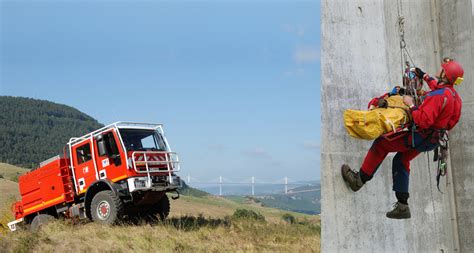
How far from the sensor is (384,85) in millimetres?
5137

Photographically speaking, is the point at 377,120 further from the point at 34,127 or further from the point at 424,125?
the point at 34,127

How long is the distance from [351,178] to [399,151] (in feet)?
2.02

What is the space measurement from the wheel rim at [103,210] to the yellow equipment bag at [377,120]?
7.68 m

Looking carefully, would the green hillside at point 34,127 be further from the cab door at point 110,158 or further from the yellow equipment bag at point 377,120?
the yellow equipment bag at point 377,120

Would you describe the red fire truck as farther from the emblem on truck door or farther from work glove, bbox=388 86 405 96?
work glove, bbox=388 86 405 96

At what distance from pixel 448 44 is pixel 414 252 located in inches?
116

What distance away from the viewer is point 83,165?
10.6 metres

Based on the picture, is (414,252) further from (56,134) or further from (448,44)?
(56,134)

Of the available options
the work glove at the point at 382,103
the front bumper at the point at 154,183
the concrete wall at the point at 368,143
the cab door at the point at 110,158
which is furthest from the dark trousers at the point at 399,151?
the cab door at the point at 110,158

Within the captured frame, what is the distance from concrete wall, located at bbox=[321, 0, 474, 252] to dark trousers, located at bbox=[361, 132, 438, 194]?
782 millimetres

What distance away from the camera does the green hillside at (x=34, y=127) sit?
233 ft

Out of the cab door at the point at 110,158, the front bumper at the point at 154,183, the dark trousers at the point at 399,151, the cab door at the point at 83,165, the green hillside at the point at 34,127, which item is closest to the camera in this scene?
the dark trousers at the point at 399,151

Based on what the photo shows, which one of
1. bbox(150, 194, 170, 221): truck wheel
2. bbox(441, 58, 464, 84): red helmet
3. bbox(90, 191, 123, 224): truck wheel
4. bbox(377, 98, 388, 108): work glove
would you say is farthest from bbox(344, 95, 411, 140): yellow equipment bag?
bbox(150, 194, 170, 221): truck wheel

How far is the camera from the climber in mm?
3637
